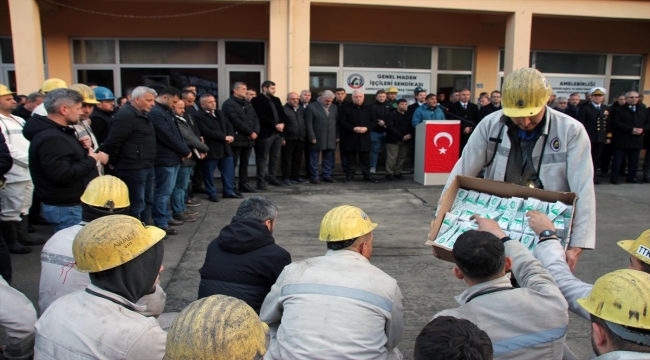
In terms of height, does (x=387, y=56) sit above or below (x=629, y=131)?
above

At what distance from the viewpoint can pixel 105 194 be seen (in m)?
3.53

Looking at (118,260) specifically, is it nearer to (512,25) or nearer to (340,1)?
(340,1)

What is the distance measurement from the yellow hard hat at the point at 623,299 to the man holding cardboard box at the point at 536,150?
1.02 meters

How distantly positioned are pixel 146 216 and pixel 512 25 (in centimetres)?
870

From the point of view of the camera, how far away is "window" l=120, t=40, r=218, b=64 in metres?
11.5

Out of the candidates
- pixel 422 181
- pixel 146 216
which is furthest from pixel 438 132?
pixel 146 216

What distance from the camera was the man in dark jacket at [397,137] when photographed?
10.8 m

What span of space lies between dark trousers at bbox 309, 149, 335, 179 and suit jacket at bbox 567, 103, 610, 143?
515 centimetres

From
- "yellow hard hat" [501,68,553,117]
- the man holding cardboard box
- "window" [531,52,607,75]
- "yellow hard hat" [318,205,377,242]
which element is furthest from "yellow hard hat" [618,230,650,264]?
"window" [531,52,607,75]

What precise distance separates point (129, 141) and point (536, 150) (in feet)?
14.9

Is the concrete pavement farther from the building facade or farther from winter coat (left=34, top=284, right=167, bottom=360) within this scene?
the building facade

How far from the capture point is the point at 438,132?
10.2 metres

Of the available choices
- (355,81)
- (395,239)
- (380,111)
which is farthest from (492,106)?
(395,239)

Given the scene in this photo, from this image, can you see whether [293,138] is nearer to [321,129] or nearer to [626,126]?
[321,129]
